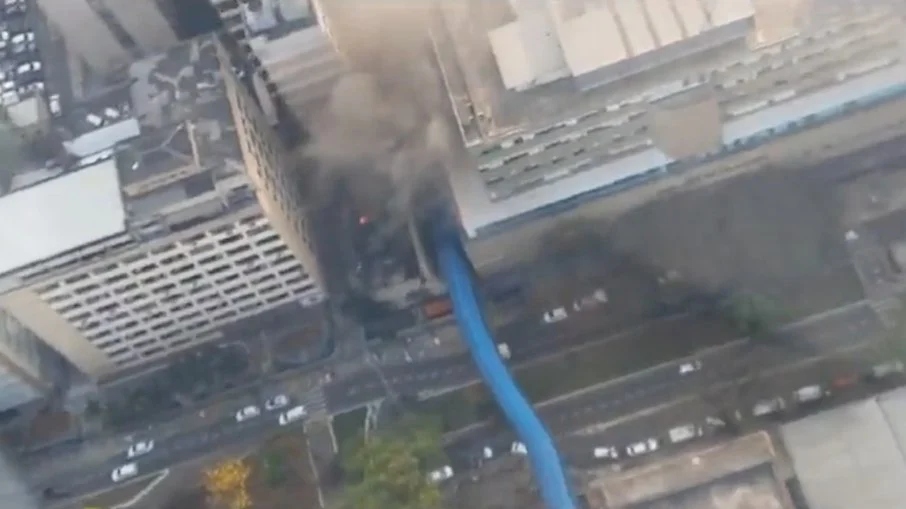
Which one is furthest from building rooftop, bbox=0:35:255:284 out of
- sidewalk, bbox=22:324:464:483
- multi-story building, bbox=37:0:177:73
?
sidewalk, bbox=22:324:464:483

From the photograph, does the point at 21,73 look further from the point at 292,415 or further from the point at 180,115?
the point at 292,415

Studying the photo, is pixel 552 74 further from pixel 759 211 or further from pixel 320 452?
pixel 320 452

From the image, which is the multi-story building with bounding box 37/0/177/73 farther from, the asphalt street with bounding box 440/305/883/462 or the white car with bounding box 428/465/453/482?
the asphalt street with bounding box 440/305/883/462

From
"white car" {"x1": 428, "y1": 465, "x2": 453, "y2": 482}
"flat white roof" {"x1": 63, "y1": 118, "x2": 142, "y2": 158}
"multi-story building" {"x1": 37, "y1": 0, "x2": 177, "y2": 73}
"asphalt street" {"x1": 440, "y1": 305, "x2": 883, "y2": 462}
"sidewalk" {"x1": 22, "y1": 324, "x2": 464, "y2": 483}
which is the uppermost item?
"multi-story building" {"x1": 37, "y1": 0, "x2": 177, "y2": 73}

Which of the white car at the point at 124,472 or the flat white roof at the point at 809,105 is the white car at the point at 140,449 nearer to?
the white car at the point at 124,472

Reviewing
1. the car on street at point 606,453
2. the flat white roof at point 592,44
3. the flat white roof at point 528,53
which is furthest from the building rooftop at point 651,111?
the car on street at point 606,453

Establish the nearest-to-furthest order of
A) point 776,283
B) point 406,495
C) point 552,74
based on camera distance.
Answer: point 552,74
point 406,495
point 776,283

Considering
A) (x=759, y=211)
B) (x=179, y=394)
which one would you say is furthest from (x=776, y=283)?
(x=179, y=394)
